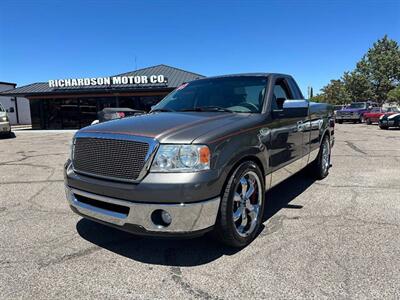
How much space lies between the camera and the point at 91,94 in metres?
26.9

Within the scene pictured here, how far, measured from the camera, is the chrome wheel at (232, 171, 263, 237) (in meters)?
3.36

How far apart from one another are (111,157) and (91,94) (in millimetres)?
25652

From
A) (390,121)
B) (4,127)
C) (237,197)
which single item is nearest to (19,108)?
(4,127)

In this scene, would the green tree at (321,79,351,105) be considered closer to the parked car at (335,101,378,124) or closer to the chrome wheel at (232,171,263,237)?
the parked car at (335,101,378,124)

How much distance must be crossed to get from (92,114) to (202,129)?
2631 centimetres

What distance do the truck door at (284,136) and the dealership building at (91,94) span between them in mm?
19583

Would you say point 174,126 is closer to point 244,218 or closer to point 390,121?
point 244,218

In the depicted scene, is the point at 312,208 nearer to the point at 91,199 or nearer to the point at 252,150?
the point at 252,150

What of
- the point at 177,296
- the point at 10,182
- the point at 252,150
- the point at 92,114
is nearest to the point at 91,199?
the point at 177,296

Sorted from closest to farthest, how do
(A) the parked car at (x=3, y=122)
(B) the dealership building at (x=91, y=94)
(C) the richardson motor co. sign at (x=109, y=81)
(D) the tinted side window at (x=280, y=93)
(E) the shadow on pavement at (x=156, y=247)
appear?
(E) the shadow on pavement at (x=156, y=247)
(D) the tinted side window at (x=280, y=93)
(A) the parked car at (x=3, y=122)
(C) the richardson motor co. sign at (x=109, y=81)
(B) the dealership building at (x=91, y=94)

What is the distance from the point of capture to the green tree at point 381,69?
4606 cm

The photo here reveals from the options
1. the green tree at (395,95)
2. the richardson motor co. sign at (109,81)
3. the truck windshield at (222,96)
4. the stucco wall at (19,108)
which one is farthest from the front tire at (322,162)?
the stucco wall at (19,108)

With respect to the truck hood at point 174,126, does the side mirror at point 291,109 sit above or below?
above

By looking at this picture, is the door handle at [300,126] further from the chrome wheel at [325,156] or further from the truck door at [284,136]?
the chrome wheel at [325,156]
